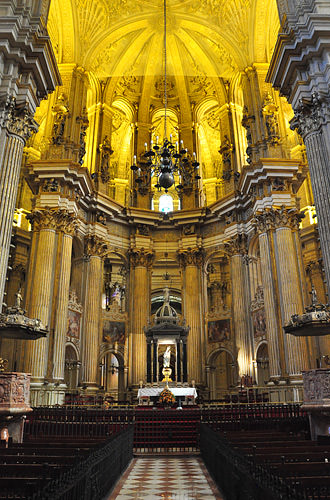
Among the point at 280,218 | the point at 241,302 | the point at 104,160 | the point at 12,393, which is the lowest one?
the point at 12,393

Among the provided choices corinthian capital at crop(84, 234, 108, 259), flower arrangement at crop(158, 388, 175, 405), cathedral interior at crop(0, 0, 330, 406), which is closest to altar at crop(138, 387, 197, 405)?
flower arrangement at crop(158, 388, 175, 405)

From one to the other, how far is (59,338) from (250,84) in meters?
15.0

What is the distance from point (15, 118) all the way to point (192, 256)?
13479 millimetres

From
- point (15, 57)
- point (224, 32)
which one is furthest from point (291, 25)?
point (224, 32)

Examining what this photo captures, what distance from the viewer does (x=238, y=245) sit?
2098 centimetres

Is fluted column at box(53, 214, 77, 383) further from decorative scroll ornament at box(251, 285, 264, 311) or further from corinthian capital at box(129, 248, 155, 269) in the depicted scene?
decorative scroll ornament at box(251, 285, 264, 311)

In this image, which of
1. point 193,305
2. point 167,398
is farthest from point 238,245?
point 167,398

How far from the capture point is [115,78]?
2481 cm

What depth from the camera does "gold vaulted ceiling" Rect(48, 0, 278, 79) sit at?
21250 millimetres

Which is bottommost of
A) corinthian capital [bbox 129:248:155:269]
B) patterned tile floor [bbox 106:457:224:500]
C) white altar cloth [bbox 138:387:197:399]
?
patterned tile floor [bbox 106:457:224:500]

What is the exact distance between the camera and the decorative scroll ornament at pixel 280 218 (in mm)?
17750

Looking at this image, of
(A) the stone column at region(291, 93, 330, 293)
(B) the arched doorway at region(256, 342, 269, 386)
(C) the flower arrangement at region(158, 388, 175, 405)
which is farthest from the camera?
(B) the arched doorway at region(256, 342, 269, 386)

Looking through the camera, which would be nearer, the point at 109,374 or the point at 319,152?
the point at 319,152

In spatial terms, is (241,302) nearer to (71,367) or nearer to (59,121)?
(71,367)
